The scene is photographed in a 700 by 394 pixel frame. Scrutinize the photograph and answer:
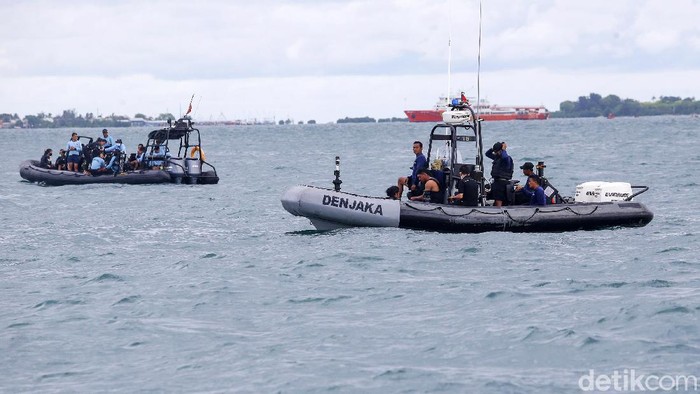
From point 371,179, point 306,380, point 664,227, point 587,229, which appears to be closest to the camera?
point 306,380

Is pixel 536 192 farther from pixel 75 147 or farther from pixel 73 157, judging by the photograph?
pixel 73 157

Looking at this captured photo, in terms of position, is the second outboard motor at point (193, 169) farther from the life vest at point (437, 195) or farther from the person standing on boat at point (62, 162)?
the life vest at point (437, 195)

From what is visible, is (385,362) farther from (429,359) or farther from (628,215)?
(628,215)

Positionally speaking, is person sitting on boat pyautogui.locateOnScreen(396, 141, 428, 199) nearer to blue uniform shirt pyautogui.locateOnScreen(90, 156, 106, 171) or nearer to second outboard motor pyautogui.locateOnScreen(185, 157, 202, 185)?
second outboard motor pyautogui.locateOnScreen(185, 157, 202, 185)

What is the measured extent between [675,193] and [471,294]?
761 inches

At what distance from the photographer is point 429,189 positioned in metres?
20.6

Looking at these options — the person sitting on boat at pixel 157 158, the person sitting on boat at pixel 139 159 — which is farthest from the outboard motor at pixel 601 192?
the person sitting on boat at pixel 139 159

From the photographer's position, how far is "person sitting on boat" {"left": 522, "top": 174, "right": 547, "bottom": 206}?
20656mm

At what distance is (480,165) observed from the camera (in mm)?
20797

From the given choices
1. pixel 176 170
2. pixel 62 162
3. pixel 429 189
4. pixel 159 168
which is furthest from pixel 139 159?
pixel 429 189

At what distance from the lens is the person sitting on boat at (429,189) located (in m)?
20.5

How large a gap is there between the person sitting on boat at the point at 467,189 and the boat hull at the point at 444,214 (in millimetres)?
231

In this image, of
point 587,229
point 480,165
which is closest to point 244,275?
point 480,165

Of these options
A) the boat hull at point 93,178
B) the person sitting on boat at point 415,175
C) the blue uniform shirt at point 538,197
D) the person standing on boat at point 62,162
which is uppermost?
the person sitting on boat at point 415,175
